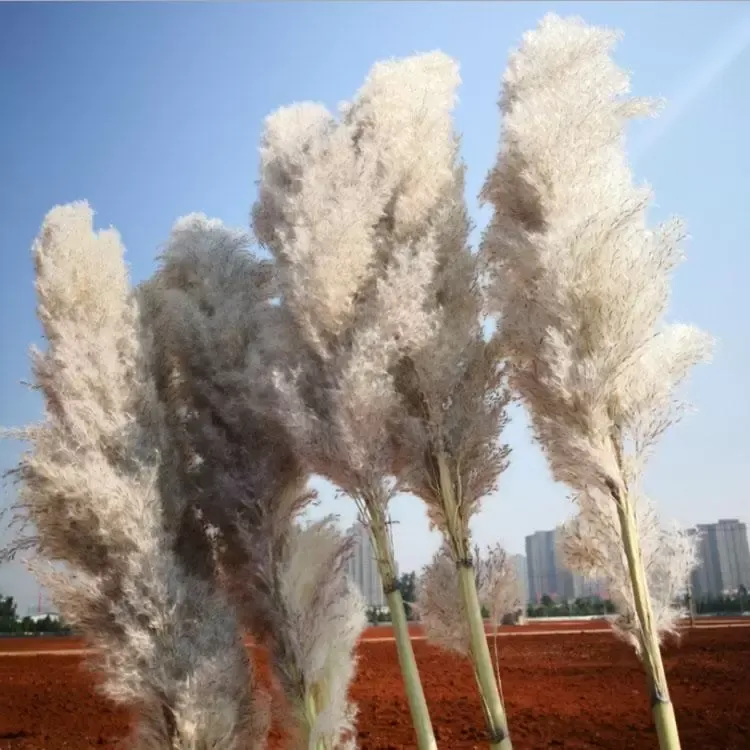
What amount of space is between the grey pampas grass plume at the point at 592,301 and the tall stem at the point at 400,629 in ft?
2.74

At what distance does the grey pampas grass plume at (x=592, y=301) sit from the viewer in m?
2.89

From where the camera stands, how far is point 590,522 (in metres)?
3.13

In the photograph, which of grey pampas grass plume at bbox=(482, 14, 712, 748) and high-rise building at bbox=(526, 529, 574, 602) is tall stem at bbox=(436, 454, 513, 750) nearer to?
grey pampas grass plume at bbox=(482, 14, 712, 748)

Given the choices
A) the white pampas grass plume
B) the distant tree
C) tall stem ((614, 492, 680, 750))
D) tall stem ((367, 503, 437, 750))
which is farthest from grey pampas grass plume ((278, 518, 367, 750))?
tall stem ((614, 492, 680, 750))

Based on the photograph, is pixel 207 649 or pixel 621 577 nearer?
pixel 621 577

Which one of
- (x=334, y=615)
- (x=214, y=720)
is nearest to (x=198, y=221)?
(x=334, y=615)

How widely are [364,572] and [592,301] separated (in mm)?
2130

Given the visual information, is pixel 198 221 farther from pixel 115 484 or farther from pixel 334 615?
pixel 334 615

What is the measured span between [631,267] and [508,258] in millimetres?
556

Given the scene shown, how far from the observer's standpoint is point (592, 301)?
2.94 m

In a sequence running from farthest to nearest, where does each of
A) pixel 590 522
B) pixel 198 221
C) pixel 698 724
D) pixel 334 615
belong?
pixel 698 724, pixel 198 221, pixel 334 615, pixel 590 522

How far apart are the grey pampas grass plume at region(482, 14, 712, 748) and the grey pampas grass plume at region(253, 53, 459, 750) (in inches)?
14.6

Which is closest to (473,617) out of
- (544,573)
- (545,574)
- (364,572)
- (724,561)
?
(364,572)

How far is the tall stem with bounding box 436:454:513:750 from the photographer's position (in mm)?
3057
